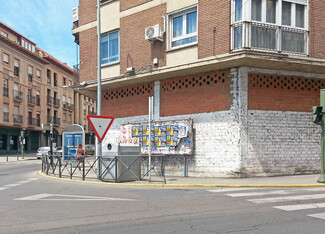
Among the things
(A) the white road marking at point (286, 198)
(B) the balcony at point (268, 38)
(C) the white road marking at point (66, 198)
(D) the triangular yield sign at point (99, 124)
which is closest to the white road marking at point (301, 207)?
(A) the white road marking at point (286, 198)

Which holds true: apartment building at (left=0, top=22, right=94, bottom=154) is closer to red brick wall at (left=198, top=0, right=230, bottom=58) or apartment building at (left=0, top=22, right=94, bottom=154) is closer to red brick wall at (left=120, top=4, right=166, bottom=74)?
red brick wall at (left=120, top=4, right=166, bottom=74)

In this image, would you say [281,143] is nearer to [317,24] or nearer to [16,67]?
[317,24]

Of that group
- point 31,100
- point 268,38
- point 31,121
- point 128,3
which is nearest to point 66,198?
point 268,38

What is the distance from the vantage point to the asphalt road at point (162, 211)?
5453 millimetres

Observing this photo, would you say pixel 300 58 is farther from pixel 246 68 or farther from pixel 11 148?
pixel 11 148

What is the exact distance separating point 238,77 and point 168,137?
3.99 metres

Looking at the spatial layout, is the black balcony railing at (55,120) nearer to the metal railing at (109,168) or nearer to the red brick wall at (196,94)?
the metal railing at (109,168)

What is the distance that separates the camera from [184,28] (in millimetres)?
14172

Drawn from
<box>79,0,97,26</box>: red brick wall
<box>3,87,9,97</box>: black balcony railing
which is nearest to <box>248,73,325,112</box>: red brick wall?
<box>79,0,97,26</box>: red brick wall

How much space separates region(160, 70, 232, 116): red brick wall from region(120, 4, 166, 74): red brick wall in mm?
1269

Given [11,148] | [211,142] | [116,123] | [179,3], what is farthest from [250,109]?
[11,148]

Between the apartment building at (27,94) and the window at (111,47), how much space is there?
19337 mm

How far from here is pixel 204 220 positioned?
19.5 feet

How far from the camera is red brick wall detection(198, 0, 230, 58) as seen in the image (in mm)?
12555
